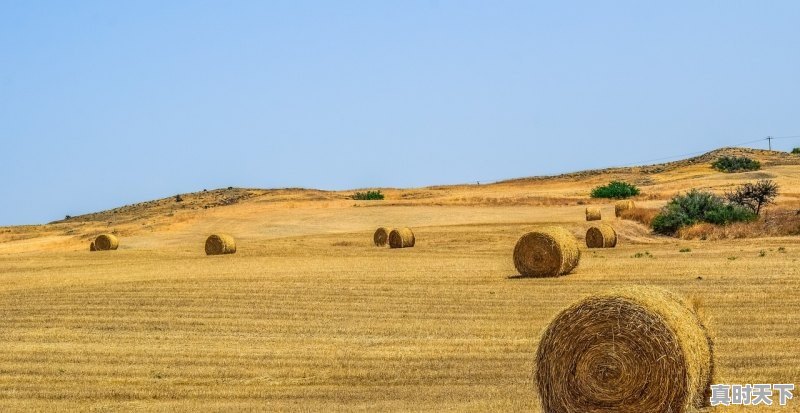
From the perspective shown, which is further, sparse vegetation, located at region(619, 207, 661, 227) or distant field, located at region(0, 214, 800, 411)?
sparse vegetation, located at region(619, 207, 661, 227)

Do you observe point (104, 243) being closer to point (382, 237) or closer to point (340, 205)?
point (382, 237)

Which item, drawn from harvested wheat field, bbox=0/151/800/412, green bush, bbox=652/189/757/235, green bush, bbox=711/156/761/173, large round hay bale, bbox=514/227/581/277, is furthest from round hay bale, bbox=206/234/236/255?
green bush, bbox=711/156/761/173

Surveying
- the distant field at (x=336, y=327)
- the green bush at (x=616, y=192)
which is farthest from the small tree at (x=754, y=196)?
the green bush at (x=616, y=192)

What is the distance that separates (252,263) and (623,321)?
83.0 ft

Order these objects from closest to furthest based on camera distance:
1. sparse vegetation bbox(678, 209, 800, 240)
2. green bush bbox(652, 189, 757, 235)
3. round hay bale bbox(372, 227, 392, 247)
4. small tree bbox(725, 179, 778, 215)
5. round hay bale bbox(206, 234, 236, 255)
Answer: sparse vegetation bbox(678, 209, 800, 240), round hay bale bbox(206, 234, 236, 255), green bush bbox(652, 189, 757, 235), round hay bale bbox(372, 227, 392, 247), small tree bbox(725, 179, 778, 215)

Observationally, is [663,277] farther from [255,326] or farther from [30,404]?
[30,404]

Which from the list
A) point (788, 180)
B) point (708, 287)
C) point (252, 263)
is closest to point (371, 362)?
point (708, 287)

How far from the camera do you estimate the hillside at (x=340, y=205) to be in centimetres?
6078

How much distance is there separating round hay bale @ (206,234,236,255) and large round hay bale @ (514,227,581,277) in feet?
52.1

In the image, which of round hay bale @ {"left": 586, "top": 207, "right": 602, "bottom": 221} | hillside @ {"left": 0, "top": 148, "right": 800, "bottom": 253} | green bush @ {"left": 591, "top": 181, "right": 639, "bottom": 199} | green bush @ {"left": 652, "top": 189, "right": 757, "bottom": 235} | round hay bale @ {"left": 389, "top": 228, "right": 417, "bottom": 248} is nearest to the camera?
round hay bale @ {"left": 389, "top": 228, "right": 417, "bottom": 248}

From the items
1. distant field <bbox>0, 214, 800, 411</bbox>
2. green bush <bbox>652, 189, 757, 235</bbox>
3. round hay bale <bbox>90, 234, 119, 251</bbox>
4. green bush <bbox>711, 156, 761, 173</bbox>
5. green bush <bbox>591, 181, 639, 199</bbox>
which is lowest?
distant field <bbox>0, 214, 800, 411</bbox>

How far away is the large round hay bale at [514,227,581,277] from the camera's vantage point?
2817 cm

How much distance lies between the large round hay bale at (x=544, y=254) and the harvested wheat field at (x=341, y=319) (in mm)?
447

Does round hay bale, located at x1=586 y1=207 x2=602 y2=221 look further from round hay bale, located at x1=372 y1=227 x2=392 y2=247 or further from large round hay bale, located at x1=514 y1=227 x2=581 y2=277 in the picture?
large round hay bale, located at x1=514 y1=227 x2=581 y2=277
